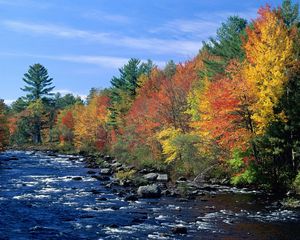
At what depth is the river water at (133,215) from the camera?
19.9 metres

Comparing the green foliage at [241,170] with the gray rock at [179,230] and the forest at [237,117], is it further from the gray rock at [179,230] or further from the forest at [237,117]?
the gray rock at [179,230]

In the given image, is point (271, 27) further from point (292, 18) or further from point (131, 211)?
point (131, 211)

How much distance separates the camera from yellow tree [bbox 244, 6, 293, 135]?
3077cm

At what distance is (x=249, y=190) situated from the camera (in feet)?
107

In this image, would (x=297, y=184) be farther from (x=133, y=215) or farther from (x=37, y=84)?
(x=37, y=84)

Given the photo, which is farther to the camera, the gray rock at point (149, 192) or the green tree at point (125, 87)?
the green tree at point (125, 87)

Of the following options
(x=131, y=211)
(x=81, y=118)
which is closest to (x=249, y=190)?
(x=131, y=211)

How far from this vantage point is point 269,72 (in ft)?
103

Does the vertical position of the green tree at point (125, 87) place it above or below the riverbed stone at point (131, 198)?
above

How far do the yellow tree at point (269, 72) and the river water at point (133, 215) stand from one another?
247 inches

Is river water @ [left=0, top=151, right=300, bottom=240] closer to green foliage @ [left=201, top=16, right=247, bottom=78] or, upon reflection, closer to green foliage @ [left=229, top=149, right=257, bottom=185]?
green foliage @ [left=229, top=149, right=257, bottom=185]

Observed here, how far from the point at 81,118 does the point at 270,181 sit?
59541mm

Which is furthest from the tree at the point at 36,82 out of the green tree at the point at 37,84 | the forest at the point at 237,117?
the forest at the point at 237,117

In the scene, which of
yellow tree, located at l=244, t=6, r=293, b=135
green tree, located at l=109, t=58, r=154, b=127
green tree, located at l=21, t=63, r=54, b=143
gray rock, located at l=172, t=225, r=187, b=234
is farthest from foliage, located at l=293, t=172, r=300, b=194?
green tree, located at l=21, t=63, r=54, b=143
